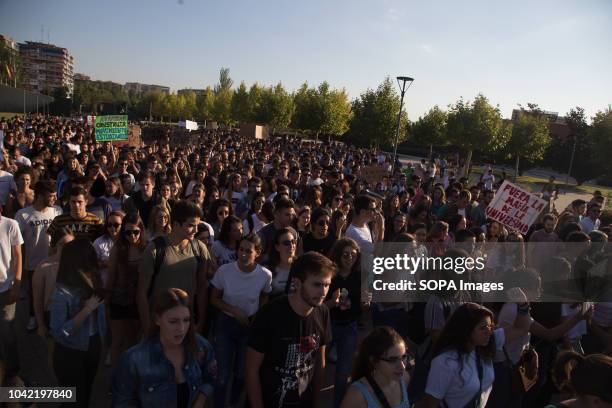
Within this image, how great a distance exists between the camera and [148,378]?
240cm

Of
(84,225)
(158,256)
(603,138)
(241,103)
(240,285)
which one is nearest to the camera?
(158,256)

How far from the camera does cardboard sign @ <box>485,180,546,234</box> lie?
724cm

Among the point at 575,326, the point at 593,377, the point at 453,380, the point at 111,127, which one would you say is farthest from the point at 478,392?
the point at 111,127

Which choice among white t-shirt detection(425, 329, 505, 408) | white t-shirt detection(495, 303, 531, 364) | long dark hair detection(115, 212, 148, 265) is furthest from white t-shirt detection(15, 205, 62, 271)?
white t-shirt detection(495, 303, 531, 364)

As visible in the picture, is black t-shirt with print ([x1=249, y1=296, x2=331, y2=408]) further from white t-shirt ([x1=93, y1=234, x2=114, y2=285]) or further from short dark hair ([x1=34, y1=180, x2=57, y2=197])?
short dark hair ([x1=34, y1=180, x2=57, y2=197])

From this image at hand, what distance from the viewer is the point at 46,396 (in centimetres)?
338

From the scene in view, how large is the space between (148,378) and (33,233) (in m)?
3.60

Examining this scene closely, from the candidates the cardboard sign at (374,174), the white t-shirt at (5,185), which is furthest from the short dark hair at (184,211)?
the cardboard sign at (374,174)

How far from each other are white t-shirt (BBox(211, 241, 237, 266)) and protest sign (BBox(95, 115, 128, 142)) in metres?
10.9

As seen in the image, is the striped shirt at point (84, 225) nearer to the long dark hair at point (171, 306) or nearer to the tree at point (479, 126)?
the long dark hair at point (171, 306)

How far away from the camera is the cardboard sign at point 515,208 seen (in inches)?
285

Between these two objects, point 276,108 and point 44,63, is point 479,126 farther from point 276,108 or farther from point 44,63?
point 44,63

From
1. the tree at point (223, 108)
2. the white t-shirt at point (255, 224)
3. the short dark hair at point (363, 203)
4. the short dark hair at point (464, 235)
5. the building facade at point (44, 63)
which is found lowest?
the white t-shirt at point (255, 224)

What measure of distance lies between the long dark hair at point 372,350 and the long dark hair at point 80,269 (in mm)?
1999
